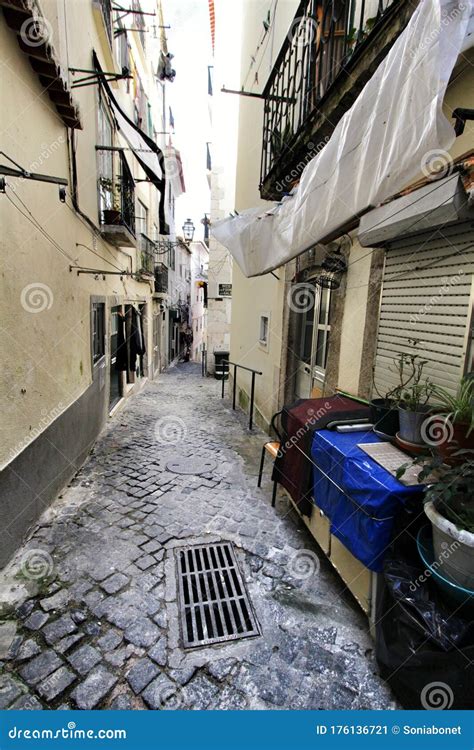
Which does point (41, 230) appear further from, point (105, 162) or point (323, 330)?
point (105, 162)

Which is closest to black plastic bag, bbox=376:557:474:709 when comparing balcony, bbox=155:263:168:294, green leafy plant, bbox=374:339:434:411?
green leafy plant, bbox=374:339:434:411

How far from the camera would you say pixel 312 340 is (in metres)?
5.22

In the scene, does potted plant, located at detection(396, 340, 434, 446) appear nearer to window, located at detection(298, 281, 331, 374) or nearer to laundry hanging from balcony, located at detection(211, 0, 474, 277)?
laundry hanging from balcony, located at detection(211, 0, 474, 277)

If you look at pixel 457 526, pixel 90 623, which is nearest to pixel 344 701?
pixel 457 526

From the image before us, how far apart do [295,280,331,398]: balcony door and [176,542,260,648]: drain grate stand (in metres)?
2.55

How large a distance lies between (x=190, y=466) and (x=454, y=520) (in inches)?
155

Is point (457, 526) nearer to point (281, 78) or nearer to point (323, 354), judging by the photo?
point (323, 354)

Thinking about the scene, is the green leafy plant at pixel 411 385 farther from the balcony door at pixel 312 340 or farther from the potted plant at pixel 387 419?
Result: the balcony door at pixel 312 340

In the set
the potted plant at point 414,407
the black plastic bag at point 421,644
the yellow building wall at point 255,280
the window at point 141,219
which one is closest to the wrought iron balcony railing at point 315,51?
the yellow building wall at point 255,280

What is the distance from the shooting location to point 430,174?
2.28 metres

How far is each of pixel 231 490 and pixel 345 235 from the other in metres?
3.46

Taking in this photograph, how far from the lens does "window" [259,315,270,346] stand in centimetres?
735

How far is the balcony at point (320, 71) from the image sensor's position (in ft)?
9.78

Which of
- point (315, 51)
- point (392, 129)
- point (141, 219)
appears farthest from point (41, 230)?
point (141, 219)
